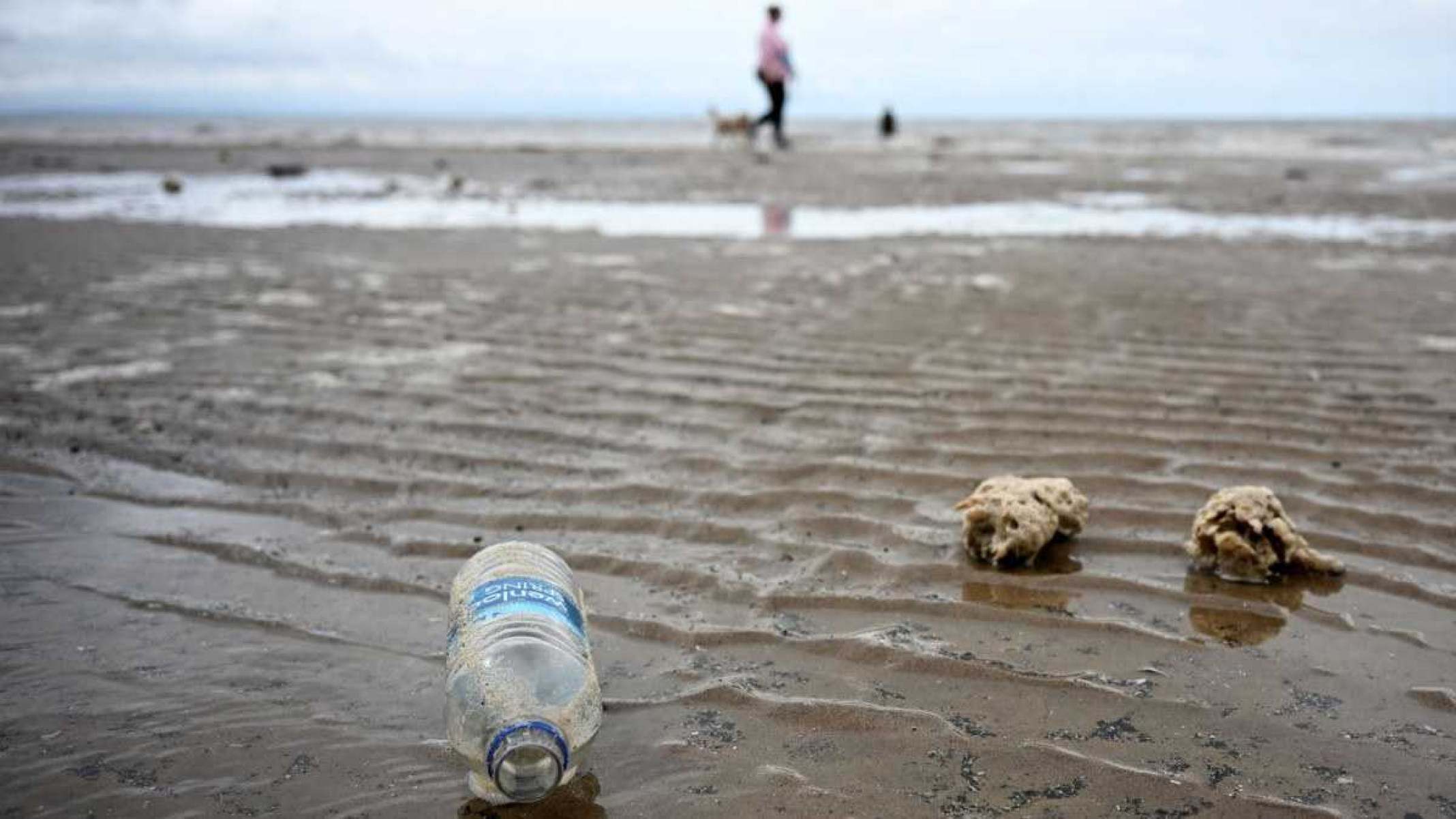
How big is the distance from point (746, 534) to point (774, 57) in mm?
16970

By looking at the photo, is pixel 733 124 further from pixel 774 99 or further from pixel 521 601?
pixel 521 601

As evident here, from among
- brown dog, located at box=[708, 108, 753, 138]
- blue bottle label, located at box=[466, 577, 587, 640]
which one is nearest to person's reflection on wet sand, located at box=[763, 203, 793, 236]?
blue bottle label, located at box=[466, 577, 587, 640]

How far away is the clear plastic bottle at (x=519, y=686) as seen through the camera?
2.09 m

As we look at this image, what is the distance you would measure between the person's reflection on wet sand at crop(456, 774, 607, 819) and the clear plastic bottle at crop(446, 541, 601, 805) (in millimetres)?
23

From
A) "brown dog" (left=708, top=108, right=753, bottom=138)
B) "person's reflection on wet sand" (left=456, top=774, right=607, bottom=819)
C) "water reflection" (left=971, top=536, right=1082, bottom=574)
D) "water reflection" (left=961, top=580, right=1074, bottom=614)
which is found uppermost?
"brown dog" (left=708, top=108, right=753, bottom=138)

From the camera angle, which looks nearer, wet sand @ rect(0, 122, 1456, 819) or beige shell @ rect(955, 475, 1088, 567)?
wet sand @ rect(0, 122, 1456, 819)

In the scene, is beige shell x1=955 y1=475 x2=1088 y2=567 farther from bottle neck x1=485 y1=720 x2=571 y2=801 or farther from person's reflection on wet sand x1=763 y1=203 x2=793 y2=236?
person's reflection on wet sand x1=763 y1=203 x2=793 y2=236

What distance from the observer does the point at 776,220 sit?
38.0 ft

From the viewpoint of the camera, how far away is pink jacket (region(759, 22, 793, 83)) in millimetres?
19000

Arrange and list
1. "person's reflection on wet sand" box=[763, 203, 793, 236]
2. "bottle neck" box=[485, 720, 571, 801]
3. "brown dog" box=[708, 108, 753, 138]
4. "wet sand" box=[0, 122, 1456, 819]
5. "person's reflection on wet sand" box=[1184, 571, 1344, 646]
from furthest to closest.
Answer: "brown dog" box=[708, 108, 753, 138] < "person's reflection on wet sand" box=[763, 203, 793, 236] < "person's reflection on wet sand" box=[1184, 571, 1344, 646] < "wet sand" box=[0, 122, 1456, 819] < "bottle neck" box=[485, 720, 571, 801]

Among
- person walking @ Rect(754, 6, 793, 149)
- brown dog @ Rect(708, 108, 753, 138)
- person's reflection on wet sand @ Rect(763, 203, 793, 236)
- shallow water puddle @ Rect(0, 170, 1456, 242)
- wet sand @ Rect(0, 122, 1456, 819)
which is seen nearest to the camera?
wet sand @ Rect(0, 122, 1456, 819)

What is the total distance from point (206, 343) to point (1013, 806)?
5.48m

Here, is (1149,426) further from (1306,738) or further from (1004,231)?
(1004,231)

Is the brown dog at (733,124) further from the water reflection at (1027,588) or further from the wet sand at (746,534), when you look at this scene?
the water reflection at (1027,588)
